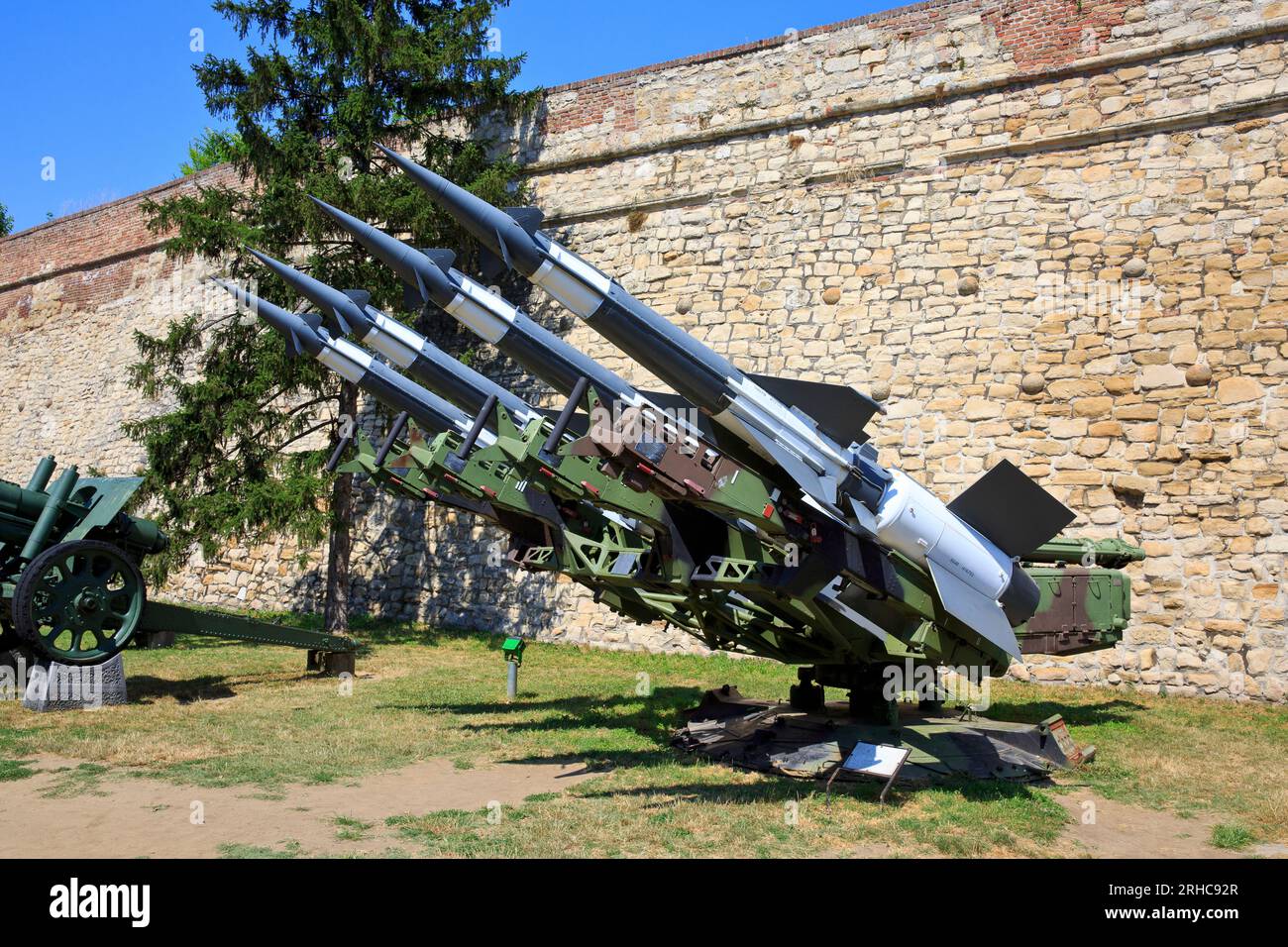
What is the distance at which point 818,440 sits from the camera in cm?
703

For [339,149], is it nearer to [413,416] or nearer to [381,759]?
[413,416]

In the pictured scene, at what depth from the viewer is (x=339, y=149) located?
14.9 meters

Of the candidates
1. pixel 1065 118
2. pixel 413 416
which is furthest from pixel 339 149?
pixel 1065 118

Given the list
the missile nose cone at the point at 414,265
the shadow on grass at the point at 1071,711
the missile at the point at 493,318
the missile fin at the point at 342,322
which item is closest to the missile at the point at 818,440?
the missile at the point at 493,318

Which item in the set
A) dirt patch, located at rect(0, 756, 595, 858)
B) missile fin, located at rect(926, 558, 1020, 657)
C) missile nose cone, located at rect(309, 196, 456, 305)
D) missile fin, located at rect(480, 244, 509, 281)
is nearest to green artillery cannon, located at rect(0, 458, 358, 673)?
dirt patch, located at rect(0, 756, 595, 858)

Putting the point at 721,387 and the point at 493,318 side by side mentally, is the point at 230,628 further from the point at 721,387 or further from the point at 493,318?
the point at 721,387

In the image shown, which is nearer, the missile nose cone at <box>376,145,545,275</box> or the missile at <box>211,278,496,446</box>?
the missile nose cone at <box>376,145,545,275</box>

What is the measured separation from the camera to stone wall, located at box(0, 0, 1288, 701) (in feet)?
36.0

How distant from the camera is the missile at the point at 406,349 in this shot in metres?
10.3

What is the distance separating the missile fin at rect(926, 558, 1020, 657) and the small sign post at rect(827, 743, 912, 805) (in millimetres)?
944

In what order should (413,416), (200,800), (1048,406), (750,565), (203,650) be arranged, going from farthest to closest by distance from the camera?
(203,650) → (1048,406) → (413,416) → (750,565) → (200,800)

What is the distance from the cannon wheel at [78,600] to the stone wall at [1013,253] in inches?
256

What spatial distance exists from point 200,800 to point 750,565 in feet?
12.6

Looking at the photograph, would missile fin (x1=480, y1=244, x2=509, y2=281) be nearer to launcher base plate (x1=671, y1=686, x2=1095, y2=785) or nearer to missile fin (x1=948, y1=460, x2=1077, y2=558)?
missile fin (x1=948, y1=460, x2=1077, y2=558)
